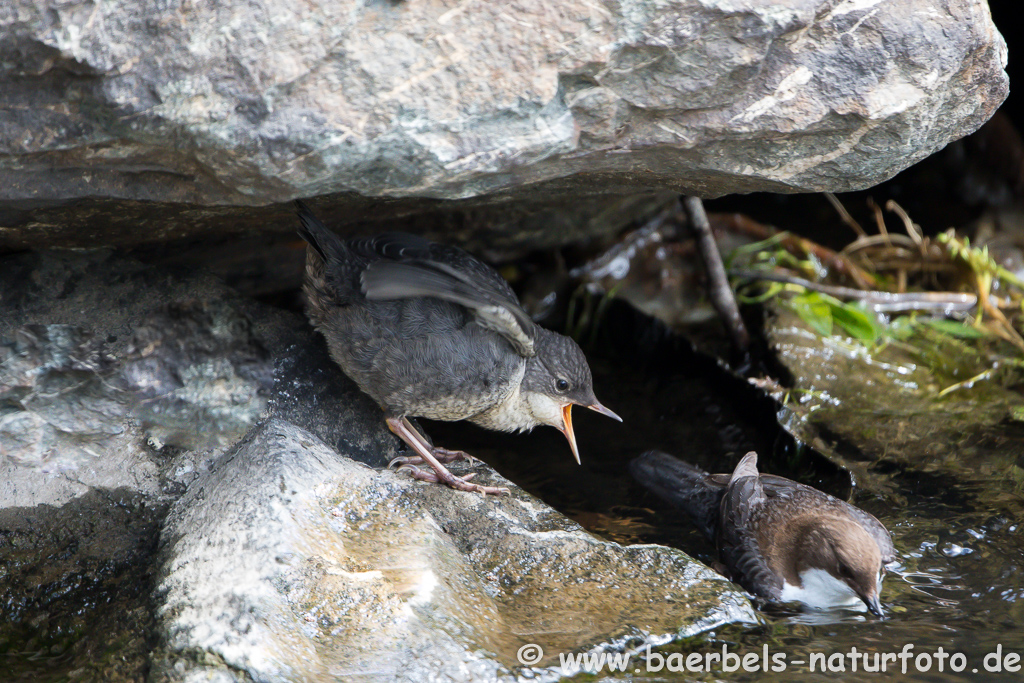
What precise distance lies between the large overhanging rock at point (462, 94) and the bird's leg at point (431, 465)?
3.14 ft

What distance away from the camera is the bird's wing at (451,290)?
8.95 feet

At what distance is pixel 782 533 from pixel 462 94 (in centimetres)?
201

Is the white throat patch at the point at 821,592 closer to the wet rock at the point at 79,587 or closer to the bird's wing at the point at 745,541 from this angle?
the bird's wing at the point at 745,541

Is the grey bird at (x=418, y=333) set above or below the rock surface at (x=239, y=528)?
above

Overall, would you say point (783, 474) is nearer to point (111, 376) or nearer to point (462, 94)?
point (462, 94)

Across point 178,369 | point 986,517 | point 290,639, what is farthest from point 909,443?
point 178,369

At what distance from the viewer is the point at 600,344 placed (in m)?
4.82

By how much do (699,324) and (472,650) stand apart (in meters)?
2.91

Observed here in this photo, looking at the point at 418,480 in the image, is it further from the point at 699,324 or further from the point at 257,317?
the point at 699,324

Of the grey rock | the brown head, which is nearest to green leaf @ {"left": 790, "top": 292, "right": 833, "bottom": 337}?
the brown head

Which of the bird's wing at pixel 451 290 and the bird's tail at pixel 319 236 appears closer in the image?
the bird's wing at pixel 451 290

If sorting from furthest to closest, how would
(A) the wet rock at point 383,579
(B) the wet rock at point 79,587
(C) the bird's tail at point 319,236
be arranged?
(C) the bird's tail at point 319,236, (B) the wet rock at point 79,587, (A) the wet rock at point 383,579

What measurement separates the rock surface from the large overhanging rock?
0.54 meters

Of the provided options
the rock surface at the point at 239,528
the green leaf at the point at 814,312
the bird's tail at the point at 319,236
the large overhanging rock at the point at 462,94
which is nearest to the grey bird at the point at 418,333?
the bird's tail at the point at 319,236
